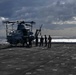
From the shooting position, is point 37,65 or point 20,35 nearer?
point 37,65

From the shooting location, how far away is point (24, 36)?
195ft

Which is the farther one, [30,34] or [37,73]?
[30,34]

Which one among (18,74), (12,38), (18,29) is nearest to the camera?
(18,74)

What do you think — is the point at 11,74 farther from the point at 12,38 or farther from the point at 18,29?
the point at 18,29

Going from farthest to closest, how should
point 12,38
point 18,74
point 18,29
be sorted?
point 18,29
point 12,38
point 18,74

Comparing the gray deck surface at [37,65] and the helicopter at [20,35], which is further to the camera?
the helicopter at [20,35]

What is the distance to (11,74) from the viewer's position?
14766 mm

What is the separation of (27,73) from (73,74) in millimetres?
2926

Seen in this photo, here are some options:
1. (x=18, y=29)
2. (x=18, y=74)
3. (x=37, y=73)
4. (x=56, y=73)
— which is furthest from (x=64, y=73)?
(x=18, y=29)

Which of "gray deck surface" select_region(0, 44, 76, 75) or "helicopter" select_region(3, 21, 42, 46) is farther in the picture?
"helicopter" select_region(3, 21, 42, 46)

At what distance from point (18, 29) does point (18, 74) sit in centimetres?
4859

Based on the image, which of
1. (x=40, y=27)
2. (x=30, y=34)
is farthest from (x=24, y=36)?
(x=40, y=27)

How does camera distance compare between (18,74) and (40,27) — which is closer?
(18,74)

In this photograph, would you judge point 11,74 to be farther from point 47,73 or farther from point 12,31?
point 12,31
